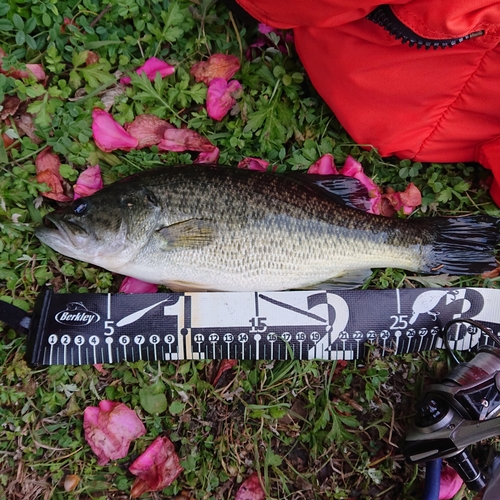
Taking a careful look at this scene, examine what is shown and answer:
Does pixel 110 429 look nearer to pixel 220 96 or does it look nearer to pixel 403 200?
pixel 220 96

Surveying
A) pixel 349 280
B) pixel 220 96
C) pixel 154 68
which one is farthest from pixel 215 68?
pixel 349 280

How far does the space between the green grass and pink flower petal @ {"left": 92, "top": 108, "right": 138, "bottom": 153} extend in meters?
0.06

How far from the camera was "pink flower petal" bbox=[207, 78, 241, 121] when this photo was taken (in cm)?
264

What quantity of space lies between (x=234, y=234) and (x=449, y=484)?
1.82 metres

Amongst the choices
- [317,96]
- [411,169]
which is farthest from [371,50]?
[411,169]

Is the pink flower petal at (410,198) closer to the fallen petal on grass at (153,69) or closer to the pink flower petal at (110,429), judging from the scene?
the fallen petal on grass at (153,69)

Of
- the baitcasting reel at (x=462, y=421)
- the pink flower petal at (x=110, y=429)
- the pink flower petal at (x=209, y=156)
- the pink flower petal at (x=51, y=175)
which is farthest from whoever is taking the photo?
the pink flower petal at (x=209, y=156)

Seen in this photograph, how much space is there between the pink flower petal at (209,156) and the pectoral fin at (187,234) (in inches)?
18.9

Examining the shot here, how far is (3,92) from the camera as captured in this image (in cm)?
252

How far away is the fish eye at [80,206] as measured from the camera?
232 centimetres

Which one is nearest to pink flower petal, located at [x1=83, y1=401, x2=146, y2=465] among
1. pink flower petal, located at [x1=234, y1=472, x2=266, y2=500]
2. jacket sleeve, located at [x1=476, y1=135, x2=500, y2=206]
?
pink flower petal, located at [x1=234, y1=472, x2=266, y2=500]

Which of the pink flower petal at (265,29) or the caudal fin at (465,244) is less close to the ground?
the pink flower petal at (265,29)

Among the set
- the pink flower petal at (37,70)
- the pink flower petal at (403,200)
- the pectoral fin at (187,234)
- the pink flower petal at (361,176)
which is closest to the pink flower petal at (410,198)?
the pink flower petal at (403,200)

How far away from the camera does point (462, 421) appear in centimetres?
235
